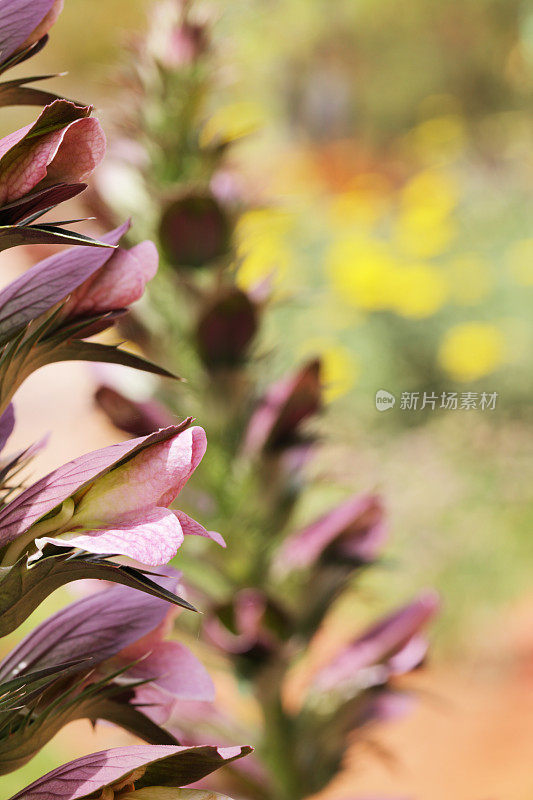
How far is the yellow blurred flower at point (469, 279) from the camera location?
3.21m

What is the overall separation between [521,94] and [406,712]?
23.5ft

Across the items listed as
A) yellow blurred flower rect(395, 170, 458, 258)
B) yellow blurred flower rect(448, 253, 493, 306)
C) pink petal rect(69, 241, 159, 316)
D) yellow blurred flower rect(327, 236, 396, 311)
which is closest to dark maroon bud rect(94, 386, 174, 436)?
pink petal rect(69, 241, 159, 316)

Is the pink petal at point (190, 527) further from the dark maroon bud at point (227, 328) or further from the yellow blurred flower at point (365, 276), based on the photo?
the yellow blurred flower at point (365, 276)

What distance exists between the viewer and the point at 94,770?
0.78 feet

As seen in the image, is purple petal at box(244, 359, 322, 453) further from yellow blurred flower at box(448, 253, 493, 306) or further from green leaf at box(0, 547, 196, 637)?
yellow blurred flower at box(448, 253, 493, 306)

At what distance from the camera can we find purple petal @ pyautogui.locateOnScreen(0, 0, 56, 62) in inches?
9.6

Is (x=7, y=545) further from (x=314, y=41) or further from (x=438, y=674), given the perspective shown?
(x=314, y=41)

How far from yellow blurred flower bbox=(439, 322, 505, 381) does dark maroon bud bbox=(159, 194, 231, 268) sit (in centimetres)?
237

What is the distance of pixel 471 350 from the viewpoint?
3.00 m

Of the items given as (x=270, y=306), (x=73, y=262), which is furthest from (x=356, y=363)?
(x=73, y=262)

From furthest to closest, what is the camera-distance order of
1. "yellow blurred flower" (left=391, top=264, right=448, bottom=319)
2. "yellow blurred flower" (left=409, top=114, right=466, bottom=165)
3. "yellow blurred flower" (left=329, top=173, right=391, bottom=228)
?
"yellow blurred flower" (left=409, top=114, right=466, bottom=165) → "yellow blurred flower" (left=329, top=173, right=391, bottom=228) → "yellow blurred flower" (left=391, top=264, right=448, bottom=319)

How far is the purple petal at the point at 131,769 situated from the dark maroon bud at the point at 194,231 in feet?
1.31

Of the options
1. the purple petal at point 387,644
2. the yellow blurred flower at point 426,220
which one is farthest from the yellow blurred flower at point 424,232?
the purple petal at point 387,644

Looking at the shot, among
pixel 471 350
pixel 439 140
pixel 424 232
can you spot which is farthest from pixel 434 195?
pixel 439 140
